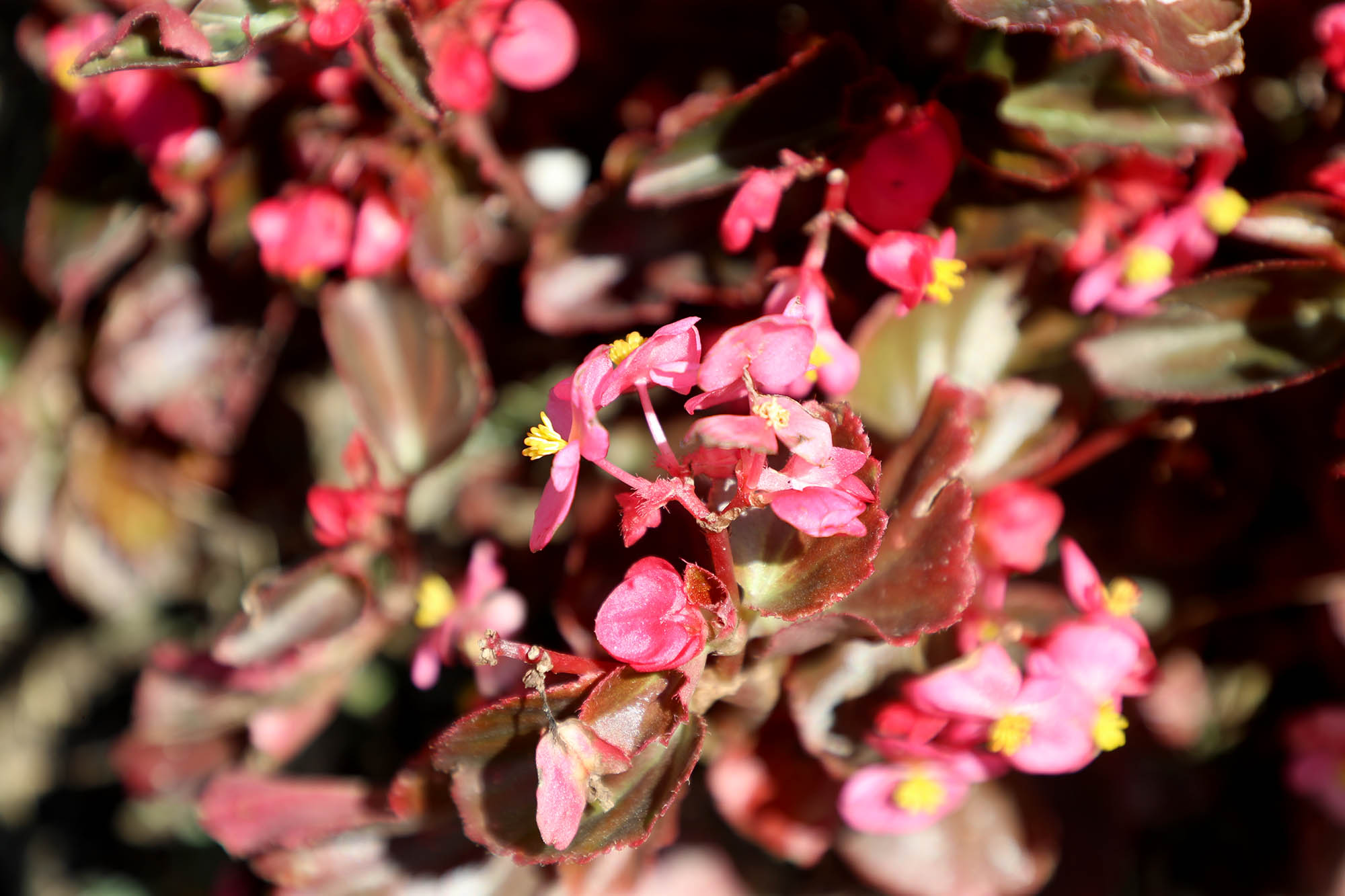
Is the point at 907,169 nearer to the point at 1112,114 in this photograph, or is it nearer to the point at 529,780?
the point at 1112,114

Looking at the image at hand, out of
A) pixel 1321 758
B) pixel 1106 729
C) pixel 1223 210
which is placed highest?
pixel 1223 210

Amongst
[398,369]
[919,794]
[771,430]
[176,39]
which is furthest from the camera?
[398,369]

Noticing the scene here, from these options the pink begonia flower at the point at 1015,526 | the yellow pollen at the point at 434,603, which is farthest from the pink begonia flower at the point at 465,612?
the pink begonia flower at the point at 1015,526

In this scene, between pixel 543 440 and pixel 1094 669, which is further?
pixel 1094 669

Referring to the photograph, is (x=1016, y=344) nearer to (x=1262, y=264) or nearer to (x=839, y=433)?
(x=1262, y=264)

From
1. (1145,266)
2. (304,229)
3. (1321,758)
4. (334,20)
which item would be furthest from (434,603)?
(1321,758)

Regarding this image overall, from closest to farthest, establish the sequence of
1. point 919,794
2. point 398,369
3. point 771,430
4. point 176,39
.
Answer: point 771,430 → point 176,39 → point 919,794 → point 398,369
